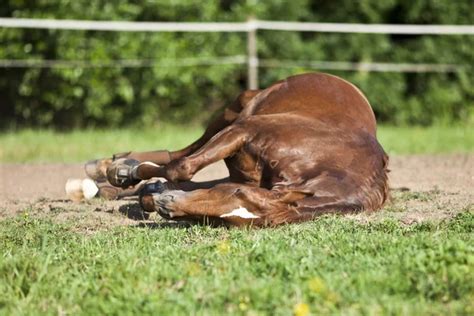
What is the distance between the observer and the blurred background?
41.8ft

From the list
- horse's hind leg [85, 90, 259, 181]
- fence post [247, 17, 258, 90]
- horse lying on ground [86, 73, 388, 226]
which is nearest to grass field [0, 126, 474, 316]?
horse lying on ground [86, 73, 388, 226]

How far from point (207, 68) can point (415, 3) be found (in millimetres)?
3381

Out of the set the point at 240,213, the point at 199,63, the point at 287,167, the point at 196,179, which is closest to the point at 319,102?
the point at 287,167

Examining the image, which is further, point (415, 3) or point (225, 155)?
point (415, 3)

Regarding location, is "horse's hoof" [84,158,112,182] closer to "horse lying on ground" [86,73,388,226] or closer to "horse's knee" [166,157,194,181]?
"horse lying on ground" [86,73,388,226]

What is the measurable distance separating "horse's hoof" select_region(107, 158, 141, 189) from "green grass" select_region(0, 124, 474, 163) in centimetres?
385

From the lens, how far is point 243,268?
13.6 ft

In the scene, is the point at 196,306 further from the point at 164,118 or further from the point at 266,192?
the point at 164,118

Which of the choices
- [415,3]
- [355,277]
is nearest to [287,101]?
[355,277]

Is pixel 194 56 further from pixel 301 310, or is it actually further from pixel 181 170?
pixel 301 310

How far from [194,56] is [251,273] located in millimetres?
9354

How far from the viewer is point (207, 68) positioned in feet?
44.0

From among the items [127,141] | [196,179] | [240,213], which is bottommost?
[127,141]

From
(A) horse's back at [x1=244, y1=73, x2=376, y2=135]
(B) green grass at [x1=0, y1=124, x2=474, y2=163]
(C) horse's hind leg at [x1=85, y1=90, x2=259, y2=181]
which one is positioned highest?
(A) horse's back at [x1=244, y1=73, x2=376, y2=135]
